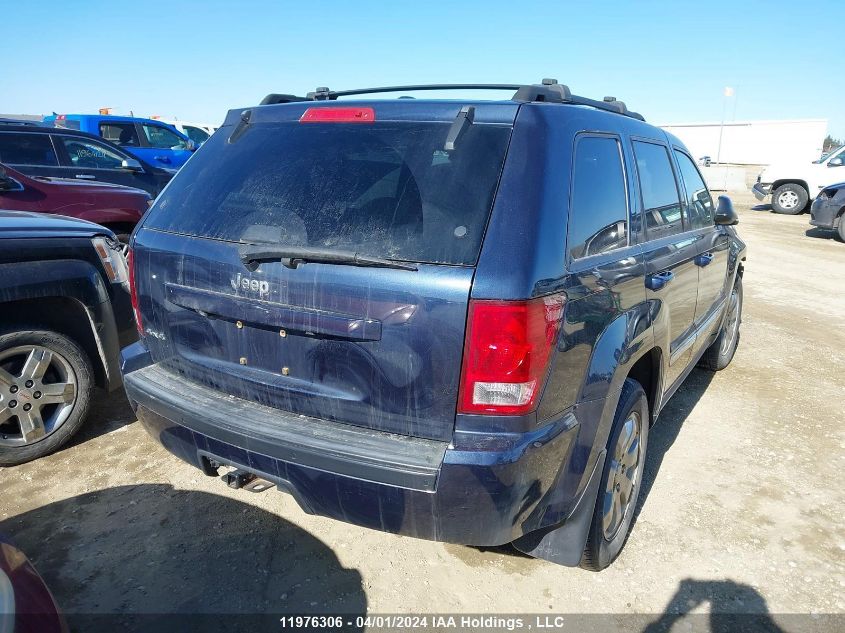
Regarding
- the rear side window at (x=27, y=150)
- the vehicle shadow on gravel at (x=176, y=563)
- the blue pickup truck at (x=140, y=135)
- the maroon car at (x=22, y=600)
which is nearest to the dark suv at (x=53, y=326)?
the vehicle shadow on gravel at (x=176, y=563)

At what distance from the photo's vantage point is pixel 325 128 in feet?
7.93

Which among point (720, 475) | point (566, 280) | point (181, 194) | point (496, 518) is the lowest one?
point (720, 475)

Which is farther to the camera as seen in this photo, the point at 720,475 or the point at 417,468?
the point at 720,475

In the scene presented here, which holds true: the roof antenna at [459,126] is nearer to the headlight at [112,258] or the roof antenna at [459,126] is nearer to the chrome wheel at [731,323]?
the headlight at [112,258]

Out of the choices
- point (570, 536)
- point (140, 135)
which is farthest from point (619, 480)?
point (140, 135)

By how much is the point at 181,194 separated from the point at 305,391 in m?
1.11

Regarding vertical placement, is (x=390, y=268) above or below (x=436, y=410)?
above

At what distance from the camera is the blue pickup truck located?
504 inches

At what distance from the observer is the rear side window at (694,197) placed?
370cm

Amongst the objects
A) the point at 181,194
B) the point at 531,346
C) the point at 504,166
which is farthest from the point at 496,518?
the point at 181,194

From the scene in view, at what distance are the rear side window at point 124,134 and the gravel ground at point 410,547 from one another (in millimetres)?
10943

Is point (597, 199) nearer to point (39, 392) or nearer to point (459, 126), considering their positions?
point (459, 126)

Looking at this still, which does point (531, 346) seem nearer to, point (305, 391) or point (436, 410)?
point (436, 410)

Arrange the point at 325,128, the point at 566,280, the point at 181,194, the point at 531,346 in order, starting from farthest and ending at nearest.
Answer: the point at 181,194, the point at 325,128, the point at 566,280, the point at 531,346
